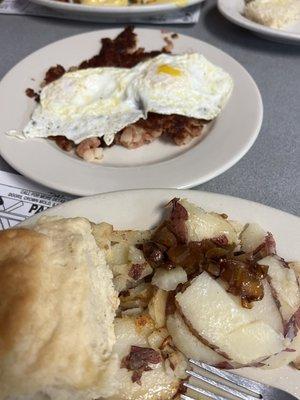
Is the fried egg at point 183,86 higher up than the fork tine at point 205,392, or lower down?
higher up

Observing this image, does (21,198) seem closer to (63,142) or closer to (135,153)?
(63,142)

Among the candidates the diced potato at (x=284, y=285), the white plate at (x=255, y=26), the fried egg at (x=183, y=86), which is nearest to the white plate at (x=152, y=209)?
the diced potato at (x=284, y=285)

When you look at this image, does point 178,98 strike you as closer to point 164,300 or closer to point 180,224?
point 180,224

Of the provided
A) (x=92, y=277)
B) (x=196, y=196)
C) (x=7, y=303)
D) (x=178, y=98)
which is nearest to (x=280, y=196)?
(x=196, y=196)

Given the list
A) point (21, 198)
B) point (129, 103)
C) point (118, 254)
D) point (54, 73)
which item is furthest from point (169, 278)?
point (54, 73)

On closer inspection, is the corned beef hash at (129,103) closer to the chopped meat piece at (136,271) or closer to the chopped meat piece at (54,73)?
the chopped meat piece at (54,73)

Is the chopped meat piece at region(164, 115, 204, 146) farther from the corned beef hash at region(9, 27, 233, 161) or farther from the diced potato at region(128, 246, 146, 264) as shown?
the diced potato at region(128, 246, 146, 264)
